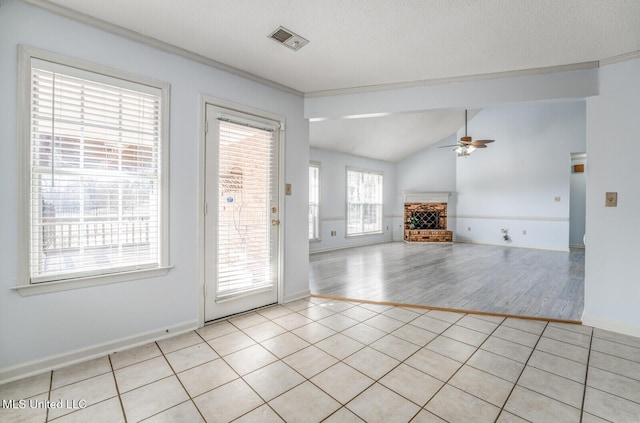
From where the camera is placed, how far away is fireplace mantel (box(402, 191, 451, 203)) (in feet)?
29.8

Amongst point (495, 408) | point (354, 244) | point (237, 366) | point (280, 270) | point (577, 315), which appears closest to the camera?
point (495, 408)

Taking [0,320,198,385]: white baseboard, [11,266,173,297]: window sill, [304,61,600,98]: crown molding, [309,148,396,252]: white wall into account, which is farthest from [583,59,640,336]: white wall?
[309,148,396,252]: white wall

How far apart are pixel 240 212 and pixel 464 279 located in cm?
358

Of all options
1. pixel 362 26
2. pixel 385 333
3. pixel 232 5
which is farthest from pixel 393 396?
pixel 232 5

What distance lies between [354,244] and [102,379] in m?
6.75

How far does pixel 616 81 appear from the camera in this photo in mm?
2672

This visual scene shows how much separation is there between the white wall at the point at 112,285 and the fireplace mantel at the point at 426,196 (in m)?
6.98

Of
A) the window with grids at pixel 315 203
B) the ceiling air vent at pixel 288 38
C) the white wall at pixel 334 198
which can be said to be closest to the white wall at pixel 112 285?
the ceiling air vent at pixel 288 38

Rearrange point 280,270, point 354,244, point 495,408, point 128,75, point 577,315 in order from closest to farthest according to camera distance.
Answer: point 495,408, point 128,75, point 577,315, point 280,270, point 354,244

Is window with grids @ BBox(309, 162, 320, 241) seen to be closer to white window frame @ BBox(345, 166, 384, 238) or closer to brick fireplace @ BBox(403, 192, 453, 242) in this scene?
white window frame @ BBox(345, 166, 384, 238)

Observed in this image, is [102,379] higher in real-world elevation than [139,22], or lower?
lower

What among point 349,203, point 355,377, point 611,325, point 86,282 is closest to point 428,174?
point 349,203

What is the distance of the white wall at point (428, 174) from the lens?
30.2ft

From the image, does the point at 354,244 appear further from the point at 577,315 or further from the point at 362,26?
the point at 362,26
